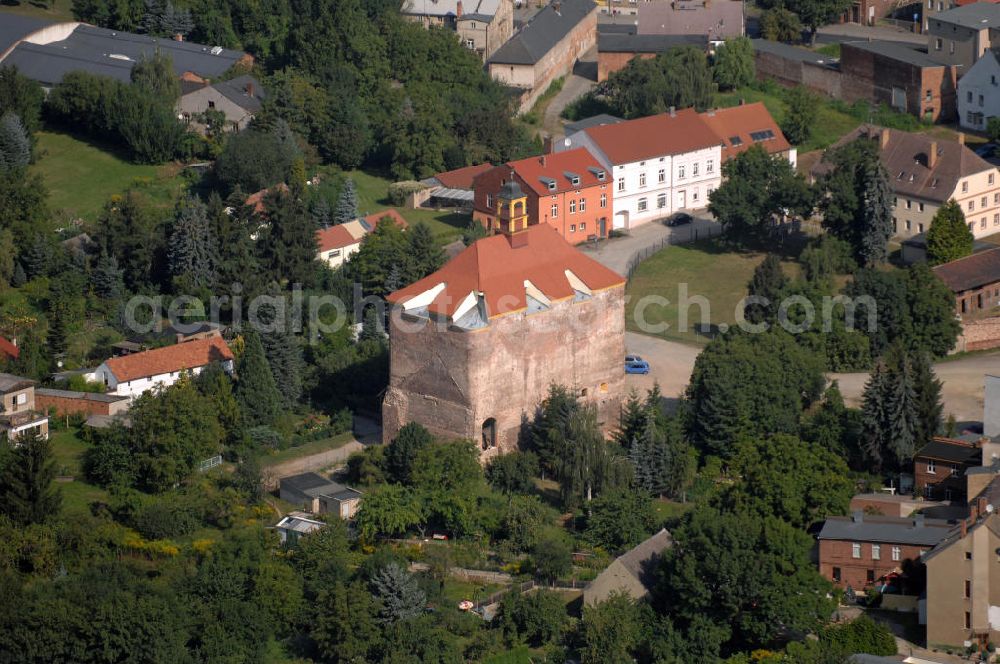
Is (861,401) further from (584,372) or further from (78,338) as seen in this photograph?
(78,338)

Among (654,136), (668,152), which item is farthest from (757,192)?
(654,136)

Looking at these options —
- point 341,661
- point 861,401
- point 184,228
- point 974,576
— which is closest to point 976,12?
point 861,401

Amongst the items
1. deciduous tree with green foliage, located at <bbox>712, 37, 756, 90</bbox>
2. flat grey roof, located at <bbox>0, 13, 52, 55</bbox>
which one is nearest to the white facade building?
deciduous tree with green foliage, located at <bbox>712, 37, 756, 90</bbox>

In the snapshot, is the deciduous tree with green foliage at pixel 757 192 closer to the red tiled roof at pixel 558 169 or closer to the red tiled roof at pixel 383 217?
the red tiled roof at pixel 558 169

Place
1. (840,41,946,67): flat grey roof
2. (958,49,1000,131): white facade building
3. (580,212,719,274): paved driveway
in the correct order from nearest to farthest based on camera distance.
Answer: (580,212,719,274): paved driveway
(958,49,1000,131): white facade building
(840,41,946,67): flat grey roof

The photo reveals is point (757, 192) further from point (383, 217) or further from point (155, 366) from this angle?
point (155, 366)

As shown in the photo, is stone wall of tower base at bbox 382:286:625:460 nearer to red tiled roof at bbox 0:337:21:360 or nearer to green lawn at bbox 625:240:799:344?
green lawn at bbox 625:240:799:344
